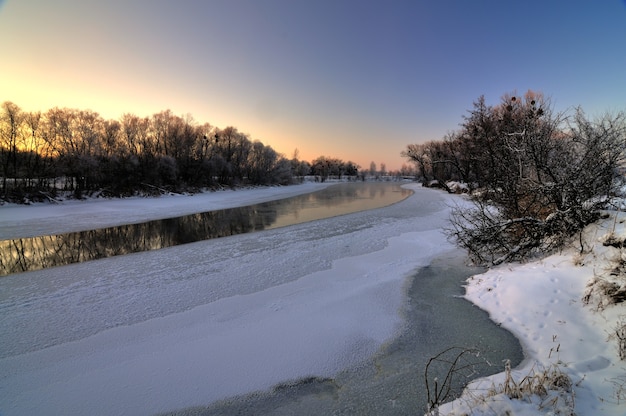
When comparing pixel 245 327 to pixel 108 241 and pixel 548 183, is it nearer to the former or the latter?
pixel 548 183

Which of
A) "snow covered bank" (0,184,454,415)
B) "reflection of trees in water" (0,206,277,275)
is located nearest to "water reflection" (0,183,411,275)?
"reflection of trees in water" (0,206,277,275)

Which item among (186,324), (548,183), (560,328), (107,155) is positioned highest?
(107,155)

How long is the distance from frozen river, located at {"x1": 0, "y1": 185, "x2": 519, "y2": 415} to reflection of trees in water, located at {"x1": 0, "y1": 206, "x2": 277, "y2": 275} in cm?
156

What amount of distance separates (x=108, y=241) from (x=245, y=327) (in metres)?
10.1

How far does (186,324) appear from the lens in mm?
4895

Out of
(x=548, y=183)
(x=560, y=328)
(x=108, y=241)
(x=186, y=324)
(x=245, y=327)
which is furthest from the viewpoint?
(x=108, y=241)

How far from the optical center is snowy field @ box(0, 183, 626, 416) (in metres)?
3.25

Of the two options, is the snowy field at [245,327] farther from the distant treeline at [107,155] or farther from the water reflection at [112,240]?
the distant treeline at [107,155]

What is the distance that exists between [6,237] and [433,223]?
1972 centimetres

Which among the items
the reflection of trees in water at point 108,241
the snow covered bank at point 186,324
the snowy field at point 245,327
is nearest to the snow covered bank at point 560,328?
the snowy field at point 245,327

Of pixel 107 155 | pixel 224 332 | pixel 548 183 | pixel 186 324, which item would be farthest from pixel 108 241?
pixel 107 155

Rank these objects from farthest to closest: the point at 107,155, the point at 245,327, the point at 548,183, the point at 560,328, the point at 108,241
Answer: the point at 107,155, the point at 108,241, the point at 548,183, the point at 245,327, the point at 560,328

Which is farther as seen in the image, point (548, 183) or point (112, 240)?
point (112, 240)

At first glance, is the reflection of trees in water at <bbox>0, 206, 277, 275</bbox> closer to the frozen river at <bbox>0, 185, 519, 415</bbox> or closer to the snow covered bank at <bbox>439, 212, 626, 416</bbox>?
the frozen river at <bbox>0, 185, 519, 415</bbox>
